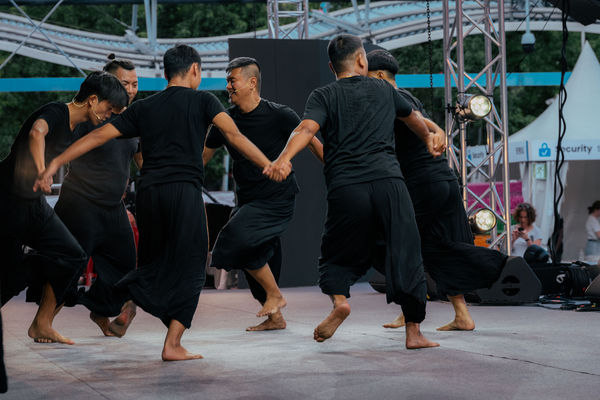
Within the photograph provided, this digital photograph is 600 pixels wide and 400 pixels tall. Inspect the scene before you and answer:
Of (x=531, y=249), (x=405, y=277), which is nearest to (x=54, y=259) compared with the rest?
(x=405, y=277)

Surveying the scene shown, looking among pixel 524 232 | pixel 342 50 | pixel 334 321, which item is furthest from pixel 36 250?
pixel 524 232

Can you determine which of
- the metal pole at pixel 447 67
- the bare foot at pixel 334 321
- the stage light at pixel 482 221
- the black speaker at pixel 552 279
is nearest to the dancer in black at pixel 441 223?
the bare foot at pixel 334 321

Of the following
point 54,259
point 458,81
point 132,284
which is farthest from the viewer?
point 458,81

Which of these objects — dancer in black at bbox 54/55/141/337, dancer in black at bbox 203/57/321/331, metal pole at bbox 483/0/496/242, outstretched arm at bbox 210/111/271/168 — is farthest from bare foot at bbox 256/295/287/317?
metal pole at bbox 483/0/496/242

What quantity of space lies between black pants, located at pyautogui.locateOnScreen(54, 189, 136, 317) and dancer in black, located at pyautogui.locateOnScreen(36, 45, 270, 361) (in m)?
0.96

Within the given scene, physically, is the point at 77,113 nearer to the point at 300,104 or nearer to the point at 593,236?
the point at 300,104

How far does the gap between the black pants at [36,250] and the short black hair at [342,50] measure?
Result: 6.30 feet

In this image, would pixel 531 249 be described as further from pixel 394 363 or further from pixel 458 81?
pixel 394 363

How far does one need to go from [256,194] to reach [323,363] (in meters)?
2.31

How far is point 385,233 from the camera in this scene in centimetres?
477

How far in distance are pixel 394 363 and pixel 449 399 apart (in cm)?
101

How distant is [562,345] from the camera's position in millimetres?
4902

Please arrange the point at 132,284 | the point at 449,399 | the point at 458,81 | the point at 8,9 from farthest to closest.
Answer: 1. the point at 8,9
2. the point at 458,81
3. the point at 132,284
4. the point at 449,399

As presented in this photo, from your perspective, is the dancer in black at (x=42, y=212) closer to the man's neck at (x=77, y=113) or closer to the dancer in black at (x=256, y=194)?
the man's neck at (x=77, y=113)
